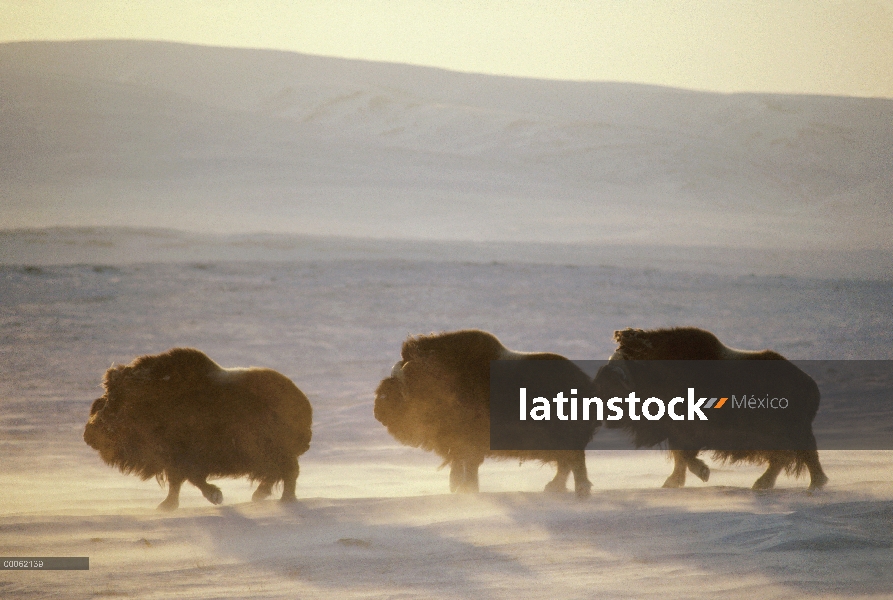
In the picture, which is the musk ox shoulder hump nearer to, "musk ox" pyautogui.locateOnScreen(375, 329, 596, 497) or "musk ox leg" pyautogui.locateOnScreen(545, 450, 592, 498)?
"musk ox" pyautogui.locateOnScreen(375, 329, 596, 497)

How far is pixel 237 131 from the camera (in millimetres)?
26453

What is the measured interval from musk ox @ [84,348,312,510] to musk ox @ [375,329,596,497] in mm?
971

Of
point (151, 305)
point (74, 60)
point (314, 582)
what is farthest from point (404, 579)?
point (74, 60)

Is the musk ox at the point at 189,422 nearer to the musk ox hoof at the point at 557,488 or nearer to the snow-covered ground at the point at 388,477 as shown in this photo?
the snow-covered ground at the point at 388,477

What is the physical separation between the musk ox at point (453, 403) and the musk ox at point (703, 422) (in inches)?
15.7

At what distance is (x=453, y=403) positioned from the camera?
788 cm

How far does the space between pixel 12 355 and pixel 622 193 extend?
1510cm

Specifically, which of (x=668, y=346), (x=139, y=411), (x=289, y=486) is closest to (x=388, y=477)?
(x=289, y=486)

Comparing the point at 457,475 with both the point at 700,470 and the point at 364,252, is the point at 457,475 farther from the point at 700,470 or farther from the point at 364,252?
the point at 364,252

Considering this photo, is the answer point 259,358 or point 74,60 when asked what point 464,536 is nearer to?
point 259,358

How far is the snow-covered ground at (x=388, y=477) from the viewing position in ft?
20.5

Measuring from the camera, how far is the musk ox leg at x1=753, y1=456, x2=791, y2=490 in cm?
815

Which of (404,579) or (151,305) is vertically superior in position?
(151,305)

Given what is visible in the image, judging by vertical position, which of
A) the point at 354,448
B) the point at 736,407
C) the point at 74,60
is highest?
the point at 74,60
